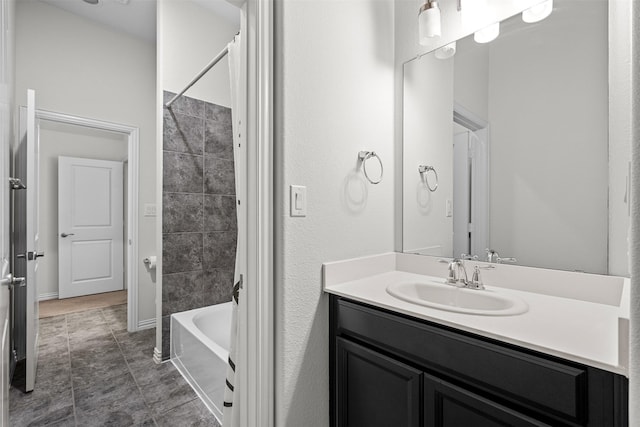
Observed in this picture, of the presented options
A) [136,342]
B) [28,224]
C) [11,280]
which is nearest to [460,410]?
[11,280]

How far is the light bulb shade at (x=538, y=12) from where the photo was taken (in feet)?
4.02

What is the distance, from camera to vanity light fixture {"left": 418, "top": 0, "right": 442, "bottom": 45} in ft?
4.67

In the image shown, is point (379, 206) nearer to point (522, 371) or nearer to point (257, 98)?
point (257, 98)

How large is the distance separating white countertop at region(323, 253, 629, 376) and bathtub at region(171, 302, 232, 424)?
3.09 feet

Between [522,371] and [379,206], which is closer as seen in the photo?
[522,371]

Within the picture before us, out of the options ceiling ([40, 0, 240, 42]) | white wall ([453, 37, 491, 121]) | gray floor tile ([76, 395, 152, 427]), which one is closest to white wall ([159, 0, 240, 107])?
ceiling ([40, 0, 240, 42])

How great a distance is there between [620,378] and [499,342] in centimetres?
24

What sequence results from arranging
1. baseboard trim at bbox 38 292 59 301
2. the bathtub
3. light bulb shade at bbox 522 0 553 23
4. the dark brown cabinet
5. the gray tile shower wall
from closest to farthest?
the dark brown cabinet, light bulb shade at bbox 522 0 553 23, the bathtub, the gray tile shower wall, baseboard trim at bbox 38 292 59 301

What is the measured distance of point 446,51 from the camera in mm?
1520

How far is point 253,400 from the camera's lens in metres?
1.21

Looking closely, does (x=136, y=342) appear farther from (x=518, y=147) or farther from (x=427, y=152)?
(x=518, y=147)

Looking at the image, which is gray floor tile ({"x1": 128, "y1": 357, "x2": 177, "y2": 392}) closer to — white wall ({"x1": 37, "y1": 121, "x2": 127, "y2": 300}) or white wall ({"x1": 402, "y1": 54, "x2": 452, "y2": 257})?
white wall ({"x1": 402, "y1": 54, "x2": 452, "y2": 257})

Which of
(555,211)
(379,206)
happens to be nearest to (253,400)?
(379,206)

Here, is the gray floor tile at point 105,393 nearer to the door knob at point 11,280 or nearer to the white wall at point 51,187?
the door knob at point 11,280
